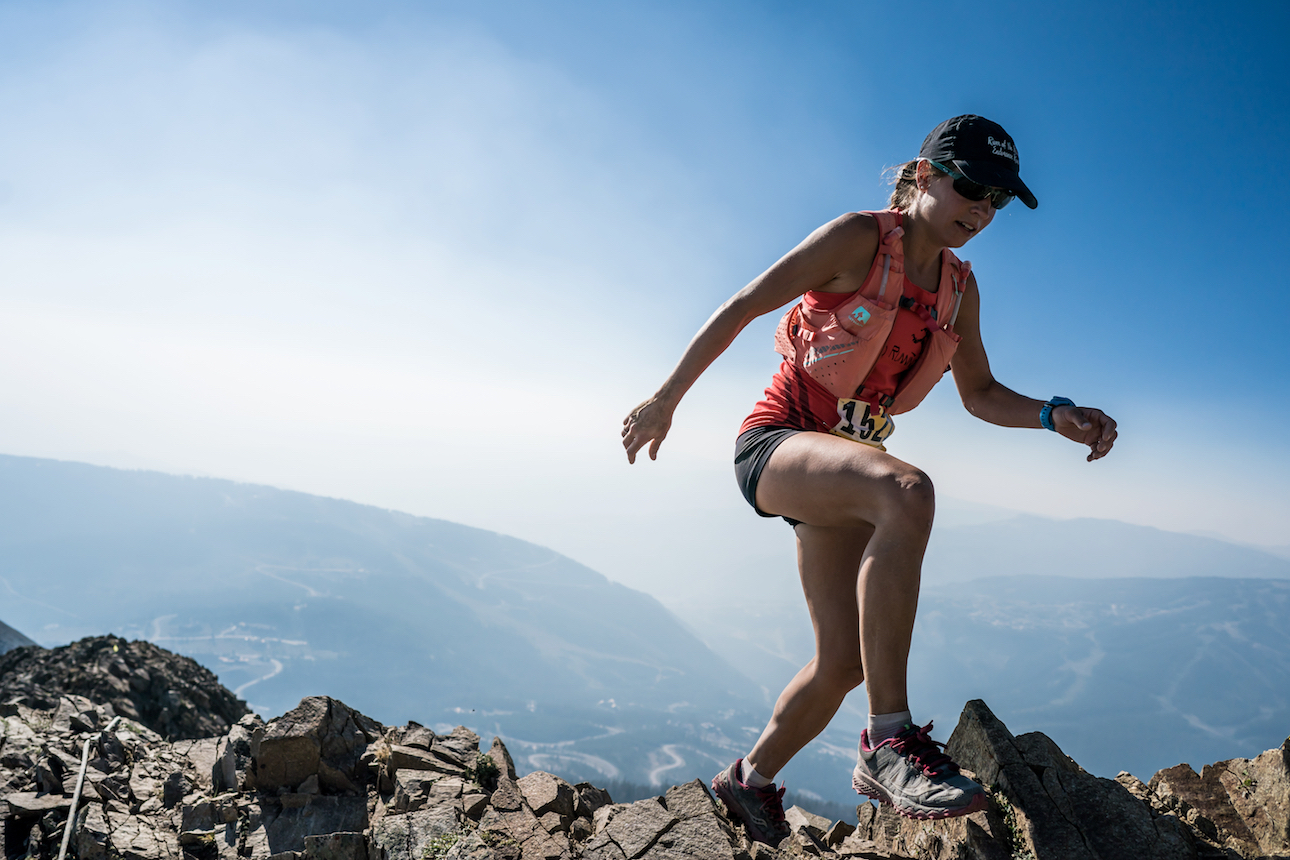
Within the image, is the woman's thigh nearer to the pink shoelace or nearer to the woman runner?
the woman runner

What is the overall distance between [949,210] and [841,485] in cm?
152

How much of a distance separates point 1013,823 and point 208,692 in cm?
2075

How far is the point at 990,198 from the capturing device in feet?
10.3

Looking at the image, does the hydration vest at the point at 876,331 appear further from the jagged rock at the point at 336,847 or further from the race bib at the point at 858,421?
the jagged rock at the point at 336,847

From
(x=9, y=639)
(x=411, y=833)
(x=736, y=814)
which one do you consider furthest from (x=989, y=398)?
(x=9, y=639)

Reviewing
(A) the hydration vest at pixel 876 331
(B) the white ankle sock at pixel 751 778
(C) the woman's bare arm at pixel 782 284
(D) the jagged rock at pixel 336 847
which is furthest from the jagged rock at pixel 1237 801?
(D) the jagged rock at pixel 336 847

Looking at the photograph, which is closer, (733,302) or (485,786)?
(733,302)

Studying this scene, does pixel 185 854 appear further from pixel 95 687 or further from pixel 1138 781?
pixel 95 687

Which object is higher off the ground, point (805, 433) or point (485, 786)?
point (805, 433)

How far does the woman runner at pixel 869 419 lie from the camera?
276cm

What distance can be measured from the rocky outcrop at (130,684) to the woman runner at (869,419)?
15729 mm

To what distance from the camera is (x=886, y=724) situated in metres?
2.88

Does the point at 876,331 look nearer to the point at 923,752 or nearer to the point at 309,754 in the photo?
the point at 923,752

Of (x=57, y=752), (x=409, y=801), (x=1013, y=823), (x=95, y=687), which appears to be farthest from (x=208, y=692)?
(x=1013, y=823)
